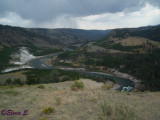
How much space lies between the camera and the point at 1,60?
424ft

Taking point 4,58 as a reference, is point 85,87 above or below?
above

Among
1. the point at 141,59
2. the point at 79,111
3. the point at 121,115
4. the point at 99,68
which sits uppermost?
the point at 121,115

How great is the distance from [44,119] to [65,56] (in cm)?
15579

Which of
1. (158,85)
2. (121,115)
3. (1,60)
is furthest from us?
(1,60)

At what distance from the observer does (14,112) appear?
737cm

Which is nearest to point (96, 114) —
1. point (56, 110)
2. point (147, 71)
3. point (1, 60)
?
point (56, 110)

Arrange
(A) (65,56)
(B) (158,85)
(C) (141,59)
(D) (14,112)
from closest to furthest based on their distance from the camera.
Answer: (D) (14,112)
(B) (158,85)
(C) (141,59)
(A) (65,56)

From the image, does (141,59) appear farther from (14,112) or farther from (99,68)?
(14,112)

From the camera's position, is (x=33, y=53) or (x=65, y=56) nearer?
(x=65, y=56)

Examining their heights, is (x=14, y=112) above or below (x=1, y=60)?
above

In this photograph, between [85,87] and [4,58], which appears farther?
[4,58]

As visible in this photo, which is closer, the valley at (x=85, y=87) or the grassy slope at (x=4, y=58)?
the valley at (x=85, y=87)

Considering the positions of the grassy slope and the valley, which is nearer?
the valley

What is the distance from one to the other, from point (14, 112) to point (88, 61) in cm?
13044
